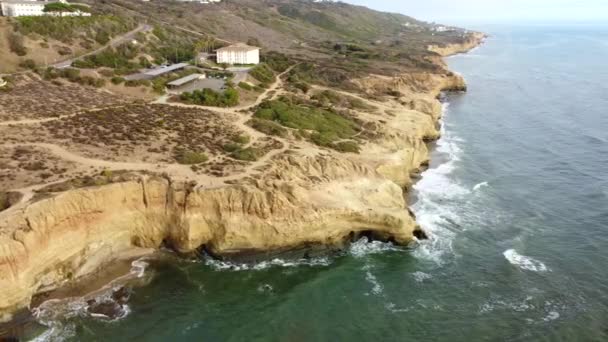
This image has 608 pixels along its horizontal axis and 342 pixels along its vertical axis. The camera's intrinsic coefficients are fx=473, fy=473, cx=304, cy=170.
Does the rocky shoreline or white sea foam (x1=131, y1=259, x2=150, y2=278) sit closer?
the rocky shoreline

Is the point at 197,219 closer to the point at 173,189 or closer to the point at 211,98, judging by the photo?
the point at 173,189

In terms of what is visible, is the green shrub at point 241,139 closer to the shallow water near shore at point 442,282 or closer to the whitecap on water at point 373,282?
the shallow water near shore at point 442,282

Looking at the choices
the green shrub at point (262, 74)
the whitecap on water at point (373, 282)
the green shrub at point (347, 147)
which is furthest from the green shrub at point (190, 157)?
the green shrub at point (262, 74)

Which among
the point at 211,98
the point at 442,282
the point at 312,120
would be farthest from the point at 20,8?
the point at 442,282

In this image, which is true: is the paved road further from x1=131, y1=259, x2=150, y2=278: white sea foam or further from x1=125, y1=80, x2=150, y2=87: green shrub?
x1=131, y1=259, x2=150, y2=278: white sea foam

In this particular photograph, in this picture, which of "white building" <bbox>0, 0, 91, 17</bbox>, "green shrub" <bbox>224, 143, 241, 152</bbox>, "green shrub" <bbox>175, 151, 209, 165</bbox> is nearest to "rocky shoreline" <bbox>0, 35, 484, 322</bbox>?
"green shrub" <bbox>175, 151, 209, 165</bbox>
